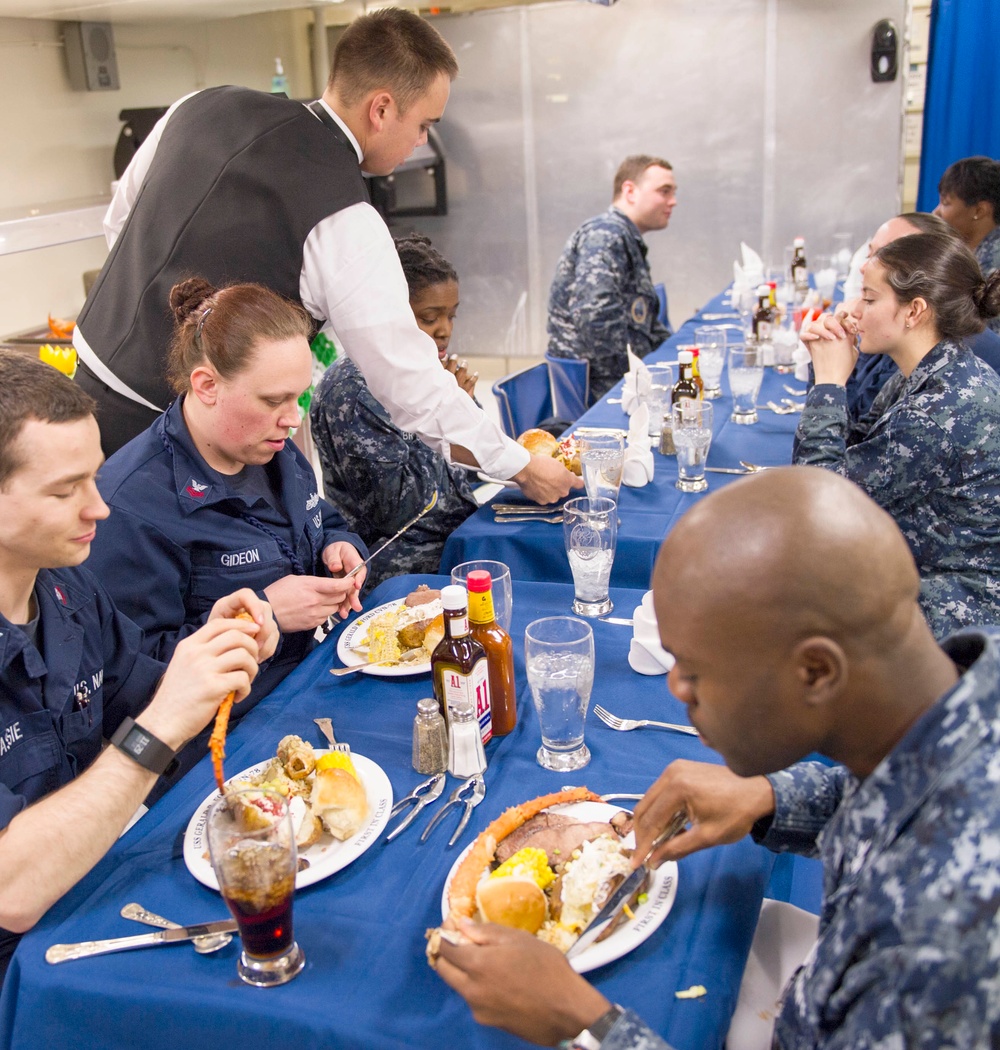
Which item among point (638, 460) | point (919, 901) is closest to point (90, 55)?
point (638, 460)

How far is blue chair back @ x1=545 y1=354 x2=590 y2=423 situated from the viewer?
13.5ft

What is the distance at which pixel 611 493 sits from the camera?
2.33 metres

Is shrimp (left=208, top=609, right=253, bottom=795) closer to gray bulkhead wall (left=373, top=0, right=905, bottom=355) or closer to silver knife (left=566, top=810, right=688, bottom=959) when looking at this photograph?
silver knife (left=566, top=810, right=688, bottom=959)

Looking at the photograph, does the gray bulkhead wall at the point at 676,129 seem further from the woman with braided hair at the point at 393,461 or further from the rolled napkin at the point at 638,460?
the rolled napkin at the point at 638,460

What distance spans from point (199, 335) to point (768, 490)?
4.29ft

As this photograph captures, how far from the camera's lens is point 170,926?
1.11m

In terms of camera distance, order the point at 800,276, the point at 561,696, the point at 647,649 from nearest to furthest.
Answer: the point at 561,696
the point at 647,649
the point at 800,276

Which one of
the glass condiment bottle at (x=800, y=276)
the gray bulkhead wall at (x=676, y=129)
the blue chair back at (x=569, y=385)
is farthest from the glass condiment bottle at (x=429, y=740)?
the gray bulkhead wall at (x=676, y=129)

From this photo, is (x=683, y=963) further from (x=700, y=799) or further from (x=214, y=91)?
(x=214, y=91)

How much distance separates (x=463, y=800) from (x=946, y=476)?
1.48m

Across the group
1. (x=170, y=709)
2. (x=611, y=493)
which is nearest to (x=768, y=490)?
(x=170, y=709)

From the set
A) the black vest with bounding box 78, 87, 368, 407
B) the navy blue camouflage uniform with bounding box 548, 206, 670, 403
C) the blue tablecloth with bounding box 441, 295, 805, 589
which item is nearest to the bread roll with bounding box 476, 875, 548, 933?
the blue tablecloth with bounding box 441, 295, 805, 589

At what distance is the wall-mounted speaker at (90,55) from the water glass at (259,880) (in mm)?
4975

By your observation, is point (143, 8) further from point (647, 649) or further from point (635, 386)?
point (647, 649)
